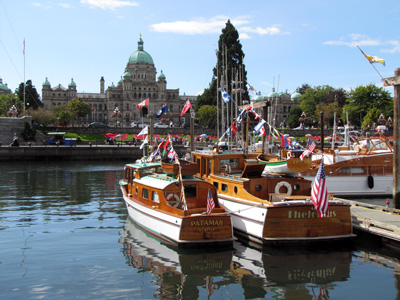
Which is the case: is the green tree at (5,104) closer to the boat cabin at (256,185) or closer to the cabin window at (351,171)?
the cabin window at (351,171)

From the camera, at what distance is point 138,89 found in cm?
17200

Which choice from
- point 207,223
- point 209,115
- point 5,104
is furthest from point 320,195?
point 5,104

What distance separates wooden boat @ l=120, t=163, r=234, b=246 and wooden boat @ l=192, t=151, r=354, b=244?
146 cm

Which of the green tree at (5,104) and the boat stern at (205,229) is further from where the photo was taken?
the green tree at (5,104)

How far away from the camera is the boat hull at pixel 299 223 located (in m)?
16.2

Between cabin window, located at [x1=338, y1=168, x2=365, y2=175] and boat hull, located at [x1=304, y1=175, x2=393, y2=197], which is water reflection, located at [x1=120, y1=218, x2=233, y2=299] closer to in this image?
boat hull, located at [x1=304, y1=175, x2=393, y2=197]

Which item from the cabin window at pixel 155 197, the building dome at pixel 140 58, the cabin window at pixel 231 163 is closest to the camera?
the cabin window at pixel 155 197

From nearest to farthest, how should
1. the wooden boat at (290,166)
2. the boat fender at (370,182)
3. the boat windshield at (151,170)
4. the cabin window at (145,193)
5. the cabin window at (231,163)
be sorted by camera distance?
the cabin window at (145,193) < the wooden boat at (290,166) < the boat windshield at (151,170) < the cabin window at (231,163) < the boat fender at (370,182)

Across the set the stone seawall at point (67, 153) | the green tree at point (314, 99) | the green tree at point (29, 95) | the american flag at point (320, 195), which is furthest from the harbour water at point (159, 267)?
the green tree at point (314, 99)

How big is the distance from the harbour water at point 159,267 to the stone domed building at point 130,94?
146349 millimetres

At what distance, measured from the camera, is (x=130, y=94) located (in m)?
170

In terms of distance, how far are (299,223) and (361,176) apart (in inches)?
574

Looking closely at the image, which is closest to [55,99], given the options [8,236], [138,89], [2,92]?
[2,92]

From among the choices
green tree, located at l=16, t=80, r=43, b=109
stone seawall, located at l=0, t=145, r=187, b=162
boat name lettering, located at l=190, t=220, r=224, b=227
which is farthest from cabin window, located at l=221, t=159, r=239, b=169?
green tree, located at l=16, t=80, r=43, b=109
